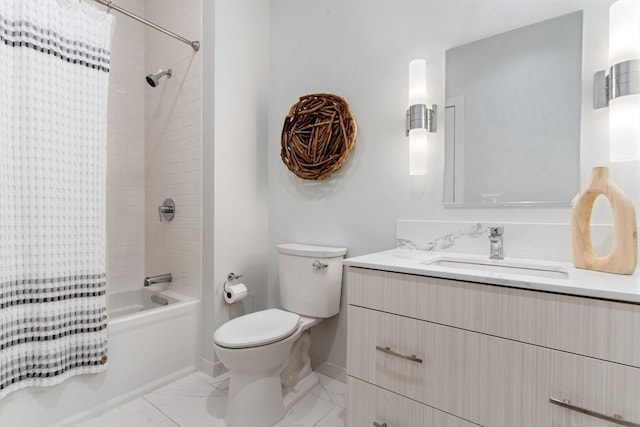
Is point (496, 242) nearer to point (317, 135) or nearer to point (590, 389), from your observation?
point (590, 389)

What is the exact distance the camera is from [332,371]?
Result: 1.78 m

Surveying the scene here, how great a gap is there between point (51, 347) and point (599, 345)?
1928 mm

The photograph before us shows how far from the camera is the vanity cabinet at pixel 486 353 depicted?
2.34 ft

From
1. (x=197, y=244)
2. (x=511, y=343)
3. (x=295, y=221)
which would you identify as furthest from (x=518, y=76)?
(x=197, y=244)

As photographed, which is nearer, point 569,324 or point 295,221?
point 569,324

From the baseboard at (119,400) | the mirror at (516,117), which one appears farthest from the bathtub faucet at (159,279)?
the mirror at (516,117)

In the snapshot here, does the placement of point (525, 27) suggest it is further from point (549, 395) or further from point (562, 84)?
point (549, 395)

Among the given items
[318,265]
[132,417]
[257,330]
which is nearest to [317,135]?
[318,265]

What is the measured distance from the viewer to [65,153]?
1.34m

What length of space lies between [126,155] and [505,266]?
2.52 metres

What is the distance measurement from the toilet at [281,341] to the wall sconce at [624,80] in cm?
115

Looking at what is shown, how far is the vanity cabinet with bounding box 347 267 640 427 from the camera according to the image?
0.71 metres

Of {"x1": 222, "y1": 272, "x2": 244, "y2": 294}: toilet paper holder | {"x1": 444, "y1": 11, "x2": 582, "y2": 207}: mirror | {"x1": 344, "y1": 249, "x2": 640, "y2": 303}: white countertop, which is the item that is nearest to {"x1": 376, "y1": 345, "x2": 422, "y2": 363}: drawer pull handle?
{"x1": 344, "y1": 249, "x2": 640, "y2": 303}: white countertop

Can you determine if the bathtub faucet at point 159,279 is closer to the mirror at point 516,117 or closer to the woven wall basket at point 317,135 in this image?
the woven wall basket at point 317,135
